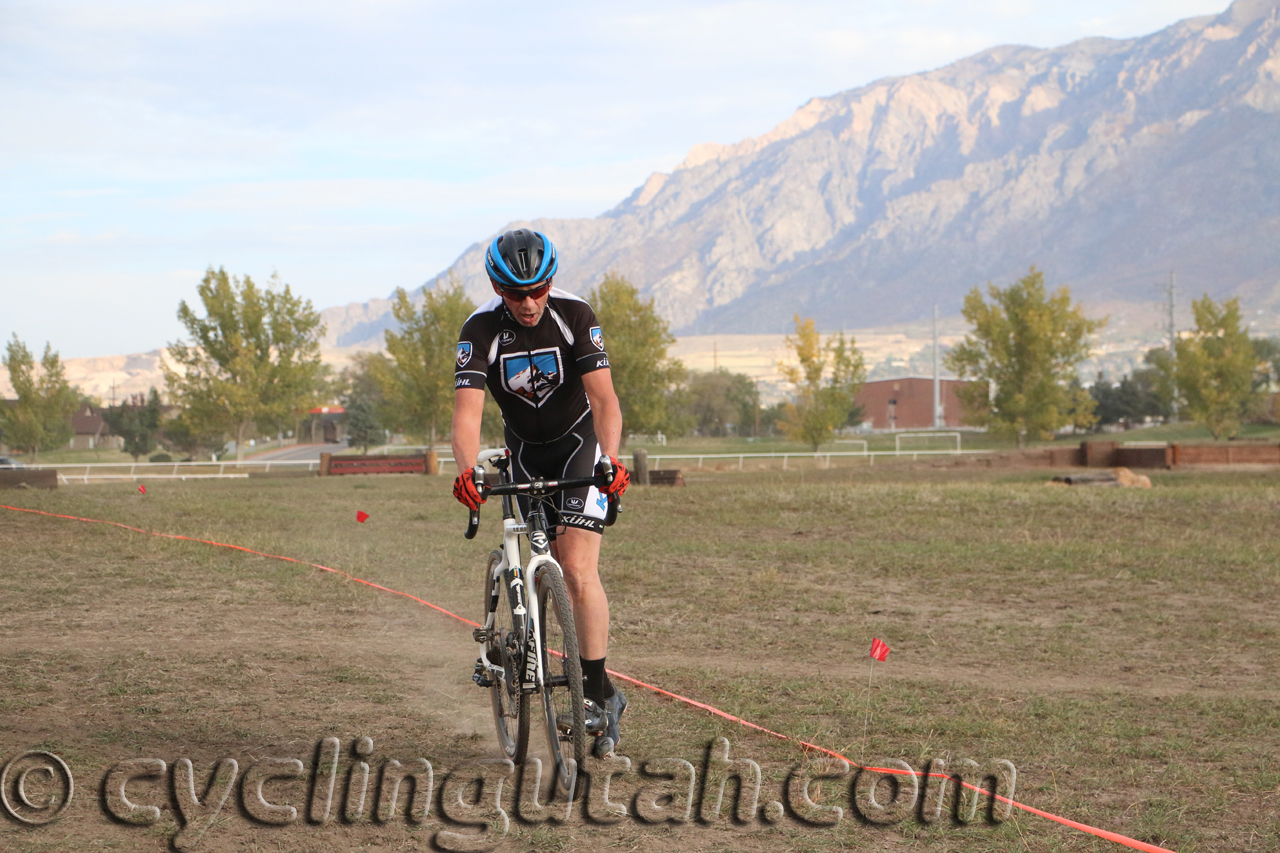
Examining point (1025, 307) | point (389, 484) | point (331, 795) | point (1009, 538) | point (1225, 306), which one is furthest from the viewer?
point (1225, 306)

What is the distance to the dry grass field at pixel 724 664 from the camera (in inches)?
183

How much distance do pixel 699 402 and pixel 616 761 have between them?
130629 millimetres

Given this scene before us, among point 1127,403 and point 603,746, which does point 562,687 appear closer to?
point 603,746

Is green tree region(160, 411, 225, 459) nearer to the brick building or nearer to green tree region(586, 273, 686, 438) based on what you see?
green tree region(586, 273, 686, 438)

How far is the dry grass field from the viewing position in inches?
183

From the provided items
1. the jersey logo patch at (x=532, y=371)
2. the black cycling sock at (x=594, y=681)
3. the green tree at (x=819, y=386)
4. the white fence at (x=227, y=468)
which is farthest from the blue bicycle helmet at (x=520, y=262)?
the green tree at (x=819, y=386)

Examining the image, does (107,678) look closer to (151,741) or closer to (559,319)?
(151,741)

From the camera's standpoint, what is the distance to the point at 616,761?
5336 mm

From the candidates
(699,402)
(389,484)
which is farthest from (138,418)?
(389,484)

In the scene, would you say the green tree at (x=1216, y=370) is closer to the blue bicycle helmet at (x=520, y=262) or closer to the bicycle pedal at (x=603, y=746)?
the bicycle pedal at (x=603, y=746)

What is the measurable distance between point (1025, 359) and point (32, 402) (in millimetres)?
59392

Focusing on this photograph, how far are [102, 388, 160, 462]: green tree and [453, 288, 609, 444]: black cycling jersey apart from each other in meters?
105

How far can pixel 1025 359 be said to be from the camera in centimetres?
5288

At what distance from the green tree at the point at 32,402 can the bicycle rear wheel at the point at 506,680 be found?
2722 inches
